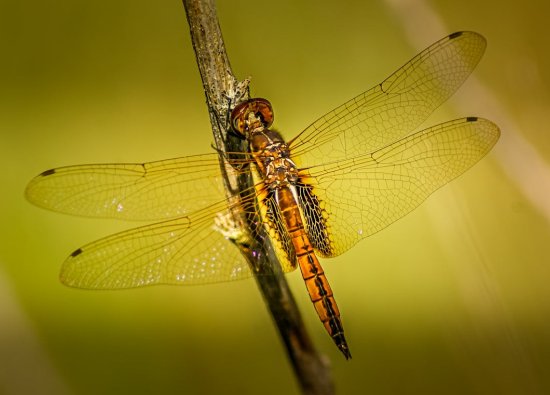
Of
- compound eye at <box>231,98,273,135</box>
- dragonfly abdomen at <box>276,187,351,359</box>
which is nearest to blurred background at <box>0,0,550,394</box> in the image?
dragonfly abdomen at <box>276,187,351,359</box>

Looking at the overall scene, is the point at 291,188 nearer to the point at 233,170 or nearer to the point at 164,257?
the point at 233,170

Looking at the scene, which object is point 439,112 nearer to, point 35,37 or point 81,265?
point 81,265

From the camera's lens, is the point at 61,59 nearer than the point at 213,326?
No

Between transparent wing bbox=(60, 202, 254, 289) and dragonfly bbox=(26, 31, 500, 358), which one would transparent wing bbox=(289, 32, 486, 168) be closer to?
dragonfly bbox=(26, 31, 500, 358)

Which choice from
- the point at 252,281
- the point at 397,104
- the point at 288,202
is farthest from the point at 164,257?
the point at 397,104

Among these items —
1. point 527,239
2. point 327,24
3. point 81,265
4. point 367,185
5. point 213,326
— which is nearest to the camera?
point 81,265

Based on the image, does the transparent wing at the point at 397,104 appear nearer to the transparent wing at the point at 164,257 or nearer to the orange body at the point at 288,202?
the orange body at the point at 288,202

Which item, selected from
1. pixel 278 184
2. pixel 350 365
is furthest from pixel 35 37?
pixel 350 365
